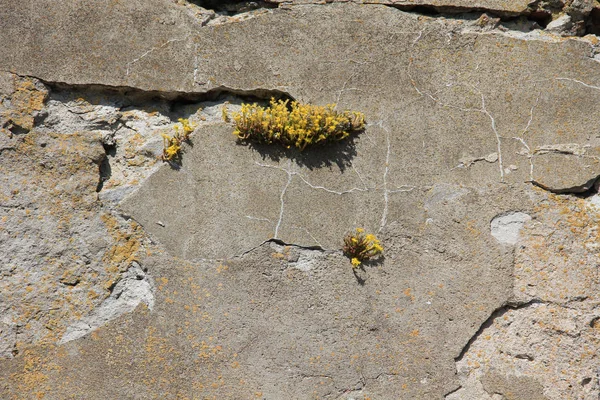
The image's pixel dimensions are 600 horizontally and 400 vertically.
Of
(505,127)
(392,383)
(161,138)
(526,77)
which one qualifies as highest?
(526,77)

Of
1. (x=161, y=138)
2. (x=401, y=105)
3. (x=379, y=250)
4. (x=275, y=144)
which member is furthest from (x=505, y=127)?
(x=161, y=138)

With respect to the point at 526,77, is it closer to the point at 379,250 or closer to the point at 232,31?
the point at 379,250

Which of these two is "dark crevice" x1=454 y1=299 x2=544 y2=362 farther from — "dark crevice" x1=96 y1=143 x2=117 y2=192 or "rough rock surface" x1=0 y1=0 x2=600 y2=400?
"dark crevice" x1=96 y1=143 x2=117 y2=192

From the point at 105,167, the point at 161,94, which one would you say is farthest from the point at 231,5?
the point at 105,167

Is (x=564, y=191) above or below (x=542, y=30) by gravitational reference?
below

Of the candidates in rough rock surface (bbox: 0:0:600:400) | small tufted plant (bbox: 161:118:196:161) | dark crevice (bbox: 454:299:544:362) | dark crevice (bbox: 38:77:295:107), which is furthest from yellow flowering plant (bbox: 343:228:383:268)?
small tufted plant (bbox: 161:118:196:161)
